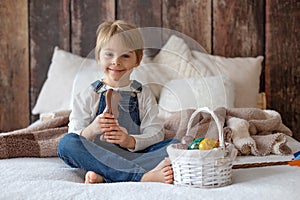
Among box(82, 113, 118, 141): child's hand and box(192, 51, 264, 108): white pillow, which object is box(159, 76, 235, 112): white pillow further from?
box(192, 51, 264, 108): white pillow

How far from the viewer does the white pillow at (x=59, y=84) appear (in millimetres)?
2575

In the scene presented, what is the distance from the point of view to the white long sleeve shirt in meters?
1.58

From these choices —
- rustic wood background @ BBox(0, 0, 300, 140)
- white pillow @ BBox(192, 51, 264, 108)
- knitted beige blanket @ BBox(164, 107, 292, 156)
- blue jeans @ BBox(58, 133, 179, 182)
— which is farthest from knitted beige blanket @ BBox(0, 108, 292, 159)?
rustic wood background @ BBox(0, 0, 300, 140)

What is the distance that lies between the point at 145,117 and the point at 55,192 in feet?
1.34

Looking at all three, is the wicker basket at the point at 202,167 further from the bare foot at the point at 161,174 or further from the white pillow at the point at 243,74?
the white pillow at the point at 243,74

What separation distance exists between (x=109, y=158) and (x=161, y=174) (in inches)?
6.5

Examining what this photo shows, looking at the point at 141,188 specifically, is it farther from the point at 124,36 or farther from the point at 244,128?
the point at 244,128

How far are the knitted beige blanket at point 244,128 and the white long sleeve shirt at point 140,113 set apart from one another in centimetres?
8

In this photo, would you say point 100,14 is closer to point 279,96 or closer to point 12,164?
point 279,96

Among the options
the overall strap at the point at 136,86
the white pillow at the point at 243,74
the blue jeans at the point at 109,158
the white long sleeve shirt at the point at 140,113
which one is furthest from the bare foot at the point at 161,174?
the white pillow at the point at 243,74

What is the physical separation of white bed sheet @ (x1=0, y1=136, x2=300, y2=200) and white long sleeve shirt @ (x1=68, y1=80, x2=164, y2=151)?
188mm

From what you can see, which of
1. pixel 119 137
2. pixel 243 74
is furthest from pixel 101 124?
pixel 243 74

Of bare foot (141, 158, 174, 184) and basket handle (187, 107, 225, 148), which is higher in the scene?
basket handle (187, 107, 225, 148)

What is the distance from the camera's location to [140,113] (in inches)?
62.1
